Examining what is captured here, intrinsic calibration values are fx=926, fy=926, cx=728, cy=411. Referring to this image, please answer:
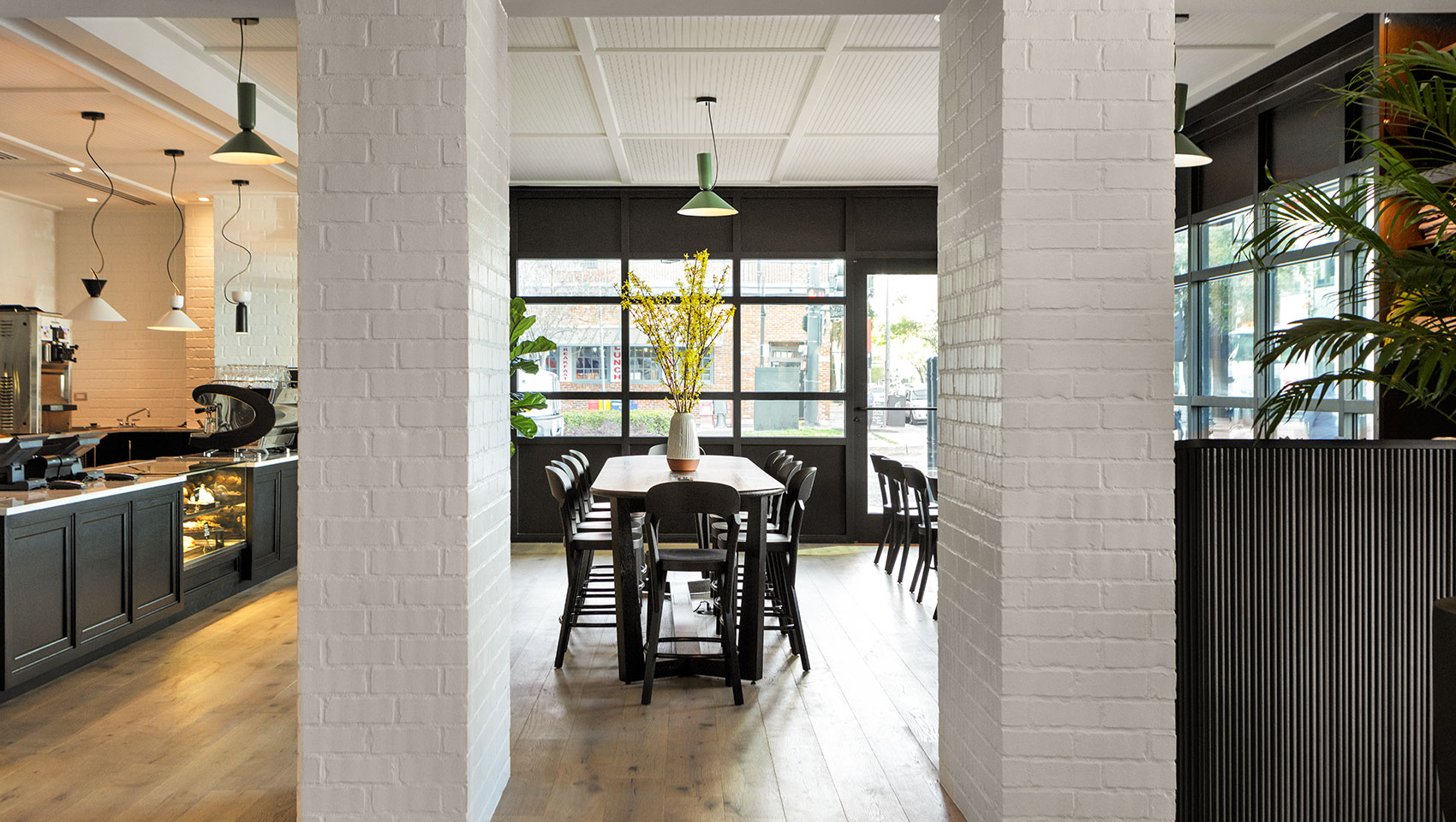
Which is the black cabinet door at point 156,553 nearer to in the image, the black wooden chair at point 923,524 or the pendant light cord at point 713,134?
the pendant light cord at point 713,134

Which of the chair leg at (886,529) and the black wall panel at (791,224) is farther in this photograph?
the black wall panel at (791,224)

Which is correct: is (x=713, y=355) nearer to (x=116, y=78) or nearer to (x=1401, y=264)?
(x=116, y=78)

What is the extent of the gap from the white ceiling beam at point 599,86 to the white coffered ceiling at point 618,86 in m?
0.01

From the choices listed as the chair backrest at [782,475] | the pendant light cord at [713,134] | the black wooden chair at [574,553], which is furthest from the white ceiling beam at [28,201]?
the chair backrest at [782,475]

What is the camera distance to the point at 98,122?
5.75m

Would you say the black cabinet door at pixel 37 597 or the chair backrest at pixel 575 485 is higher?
the chair backrest at pixel 575 485

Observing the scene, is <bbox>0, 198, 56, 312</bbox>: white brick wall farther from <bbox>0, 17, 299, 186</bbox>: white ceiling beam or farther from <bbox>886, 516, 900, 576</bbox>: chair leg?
<bbox>886, 516, 900, 576</bbox>: chair leg

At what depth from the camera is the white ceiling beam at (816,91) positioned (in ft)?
14.7

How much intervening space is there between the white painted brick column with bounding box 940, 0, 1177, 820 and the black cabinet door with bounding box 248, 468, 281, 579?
17.4 feet

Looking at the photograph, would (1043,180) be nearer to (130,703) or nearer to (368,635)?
(368,635)

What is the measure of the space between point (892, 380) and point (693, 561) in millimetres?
4240

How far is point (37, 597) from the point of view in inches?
157

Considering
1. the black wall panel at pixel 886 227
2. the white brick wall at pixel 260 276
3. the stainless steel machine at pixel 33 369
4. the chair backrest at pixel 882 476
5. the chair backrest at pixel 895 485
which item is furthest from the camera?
the black wall panel at pixel 886 227

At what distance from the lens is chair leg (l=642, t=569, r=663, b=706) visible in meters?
3.90
